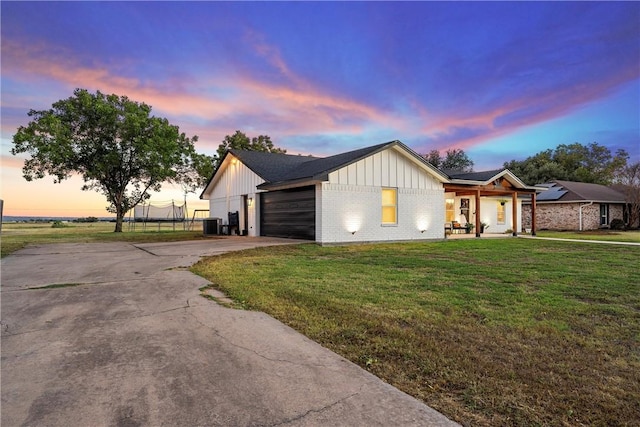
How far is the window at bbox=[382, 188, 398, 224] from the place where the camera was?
1466 cm

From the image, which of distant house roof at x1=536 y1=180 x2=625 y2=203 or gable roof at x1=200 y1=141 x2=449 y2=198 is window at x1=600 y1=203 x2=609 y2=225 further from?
gable roof at x1=200 y1=141 x2=449 y2=198

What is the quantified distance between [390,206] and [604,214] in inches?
905

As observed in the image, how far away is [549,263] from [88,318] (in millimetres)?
9438

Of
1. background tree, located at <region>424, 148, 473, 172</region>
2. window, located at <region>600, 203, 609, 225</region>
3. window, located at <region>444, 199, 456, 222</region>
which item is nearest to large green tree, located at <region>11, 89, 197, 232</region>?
window, located at <region>444, 199, 456, 222</region>

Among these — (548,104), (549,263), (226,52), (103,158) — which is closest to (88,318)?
(549,263)

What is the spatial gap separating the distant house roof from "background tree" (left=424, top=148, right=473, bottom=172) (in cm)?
1506

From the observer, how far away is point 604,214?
2711 cm

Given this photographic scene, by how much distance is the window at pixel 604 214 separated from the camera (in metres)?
27.0

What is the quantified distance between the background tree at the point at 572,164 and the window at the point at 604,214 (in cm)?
1229

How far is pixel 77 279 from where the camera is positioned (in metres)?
6.12

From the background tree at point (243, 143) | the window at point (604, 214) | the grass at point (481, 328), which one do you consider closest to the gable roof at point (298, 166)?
the grass at point (481, 328)

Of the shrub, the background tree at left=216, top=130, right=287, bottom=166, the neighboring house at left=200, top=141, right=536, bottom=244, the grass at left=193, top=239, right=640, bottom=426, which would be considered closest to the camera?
the grass at left=193, top=239, right=640, bottom=426

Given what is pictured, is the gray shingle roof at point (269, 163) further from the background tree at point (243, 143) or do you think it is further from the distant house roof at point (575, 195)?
the distant house roof at point (575, 195)

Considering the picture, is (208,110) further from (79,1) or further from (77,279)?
(77,279)
